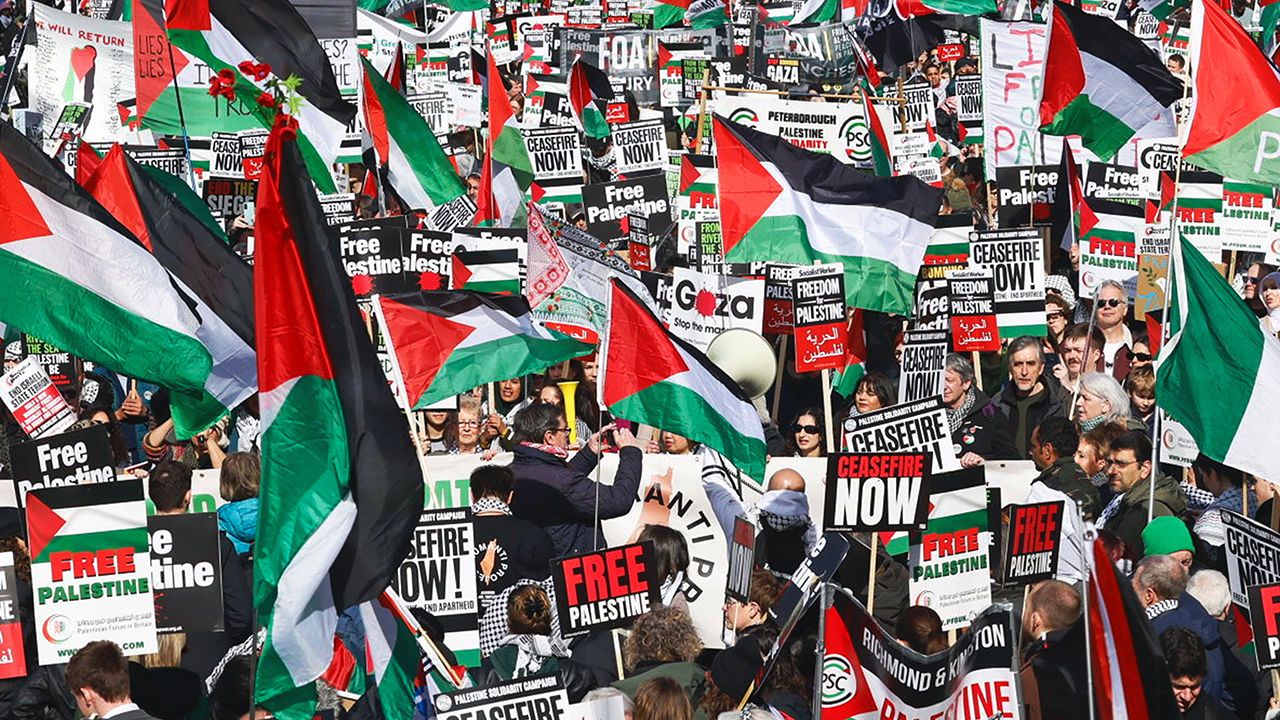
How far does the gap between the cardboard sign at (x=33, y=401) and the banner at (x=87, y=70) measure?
7.53 metres

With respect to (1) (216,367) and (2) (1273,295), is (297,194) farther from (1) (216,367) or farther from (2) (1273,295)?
(2) (1273,295)

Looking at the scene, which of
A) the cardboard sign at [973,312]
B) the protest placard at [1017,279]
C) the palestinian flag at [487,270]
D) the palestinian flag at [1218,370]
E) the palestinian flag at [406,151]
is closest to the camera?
the palestinian flag at [1218,370]

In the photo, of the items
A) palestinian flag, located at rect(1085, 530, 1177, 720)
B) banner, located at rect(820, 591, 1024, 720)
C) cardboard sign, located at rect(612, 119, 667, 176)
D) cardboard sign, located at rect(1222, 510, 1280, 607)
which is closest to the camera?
palestinian flag, located at rect(1085, 530, 1177, 720)

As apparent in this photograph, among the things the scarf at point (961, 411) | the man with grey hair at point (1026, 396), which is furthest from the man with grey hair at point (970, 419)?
the man with grey hair at point (1026, 396)

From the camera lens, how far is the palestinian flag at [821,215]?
13.3 m

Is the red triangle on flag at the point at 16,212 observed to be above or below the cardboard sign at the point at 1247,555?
above

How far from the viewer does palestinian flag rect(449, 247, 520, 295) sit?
1482cm

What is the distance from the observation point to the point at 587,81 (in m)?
22.3

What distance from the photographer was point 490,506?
33.2 ft

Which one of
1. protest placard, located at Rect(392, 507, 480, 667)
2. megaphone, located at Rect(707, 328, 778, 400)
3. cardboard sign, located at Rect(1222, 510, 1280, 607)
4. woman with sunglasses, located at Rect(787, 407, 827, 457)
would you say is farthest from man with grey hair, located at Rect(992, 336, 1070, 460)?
protest placard, located at Rect(392, 507, 480, 667)

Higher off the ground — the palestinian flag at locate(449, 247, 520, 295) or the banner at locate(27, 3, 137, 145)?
the banner at locate(27, 3, 137, 145)

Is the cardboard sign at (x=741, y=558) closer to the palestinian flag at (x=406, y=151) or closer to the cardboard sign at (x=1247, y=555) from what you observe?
the cardboard sign at (x=1247, y=555)

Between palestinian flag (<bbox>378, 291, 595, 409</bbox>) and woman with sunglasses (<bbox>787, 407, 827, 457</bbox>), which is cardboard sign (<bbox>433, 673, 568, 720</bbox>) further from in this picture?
woman with sunglasses (<bbox>787, 407, 827, 457</bbox>)

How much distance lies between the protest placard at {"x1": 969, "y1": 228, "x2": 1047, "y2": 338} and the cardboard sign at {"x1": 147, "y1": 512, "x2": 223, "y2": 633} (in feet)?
24.3
